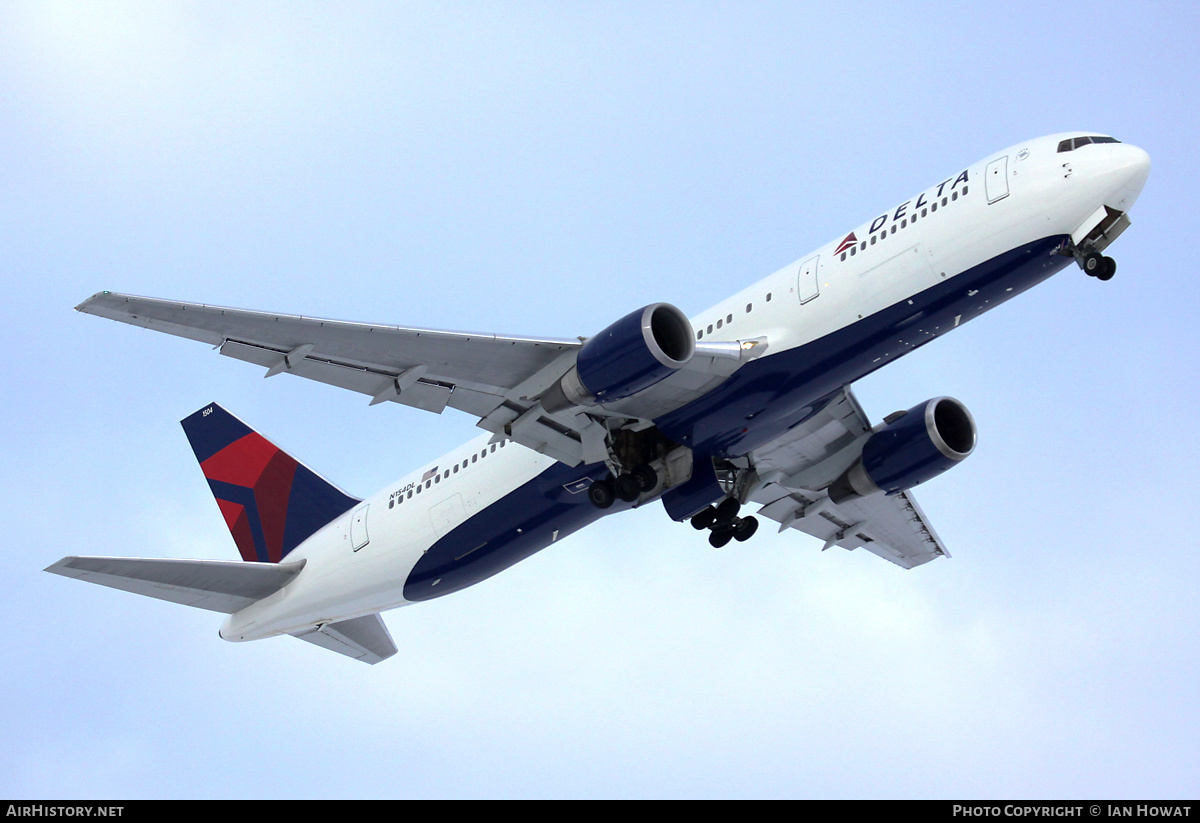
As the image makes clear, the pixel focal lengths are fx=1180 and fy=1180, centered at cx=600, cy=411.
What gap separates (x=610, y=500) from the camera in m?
23.0

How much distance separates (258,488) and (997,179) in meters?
18.8

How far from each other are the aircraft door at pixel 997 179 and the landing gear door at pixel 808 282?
318 cm

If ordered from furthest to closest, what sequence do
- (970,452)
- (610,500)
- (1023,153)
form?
(970,452) → (610,500) → (1023,153)

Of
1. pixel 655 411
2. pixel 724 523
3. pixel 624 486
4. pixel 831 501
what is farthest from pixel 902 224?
pixel 831 501

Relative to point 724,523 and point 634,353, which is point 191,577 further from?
point 634,353

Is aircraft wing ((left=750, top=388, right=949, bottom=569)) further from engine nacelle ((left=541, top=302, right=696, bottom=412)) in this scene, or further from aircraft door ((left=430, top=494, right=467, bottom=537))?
aircraft door ((left=430, top=494, right=467, bottom=537))

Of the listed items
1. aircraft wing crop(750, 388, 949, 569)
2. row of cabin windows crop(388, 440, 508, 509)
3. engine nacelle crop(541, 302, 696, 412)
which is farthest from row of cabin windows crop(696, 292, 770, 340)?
row of cabin windows crop(388, 440, 508, 509)

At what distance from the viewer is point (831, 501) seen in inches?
1067

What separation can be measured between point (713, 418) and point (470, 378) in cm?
459

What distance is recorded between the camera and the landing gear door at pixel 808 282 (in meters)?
21.1

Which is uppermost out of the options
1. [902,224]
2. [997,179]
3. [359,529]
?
[997,179]
